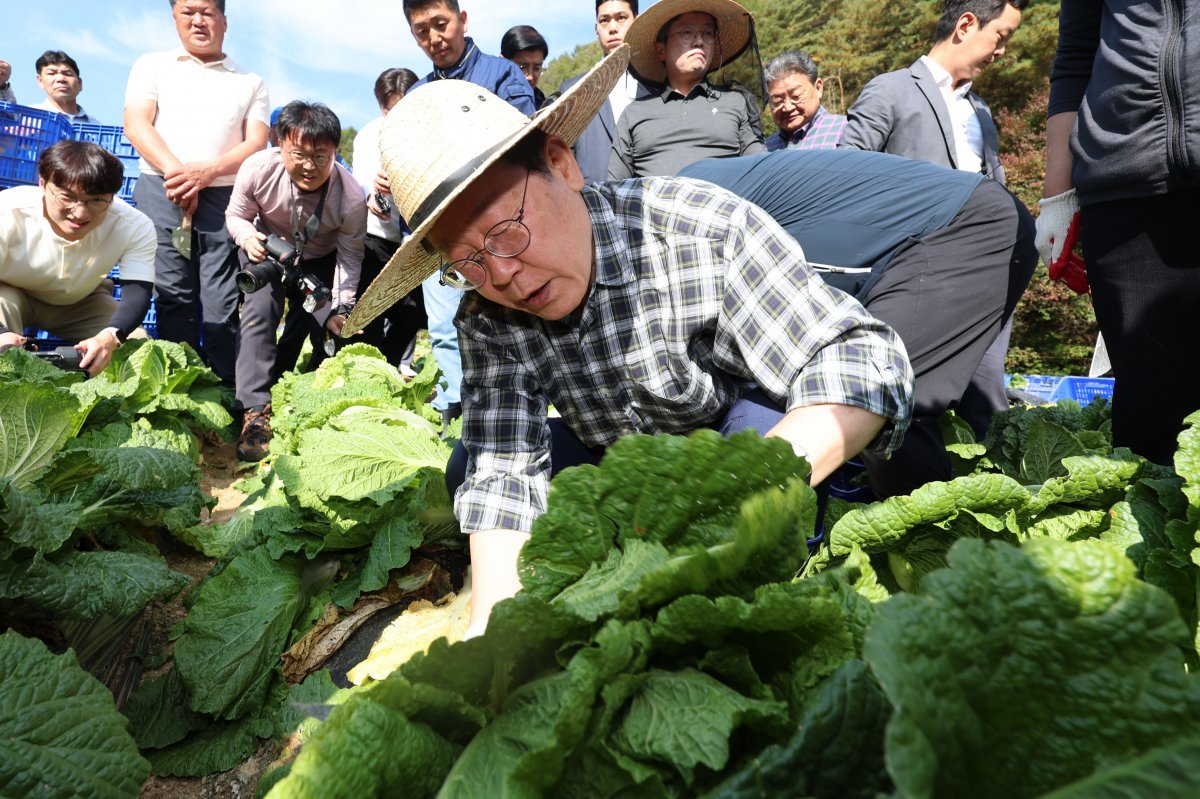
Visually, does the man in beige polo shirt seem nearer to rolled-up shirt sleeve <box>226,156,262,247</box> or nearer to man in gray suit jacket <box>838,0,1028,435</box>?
rolled-up shirt sleeve <box>226,156,262,247</box>

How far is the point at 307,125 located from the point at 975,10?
3758 millimetres

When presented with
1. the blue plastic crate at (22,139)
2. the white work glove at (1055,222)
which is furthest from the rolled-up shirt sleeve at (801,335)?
the blue plastic crate at (22,139)

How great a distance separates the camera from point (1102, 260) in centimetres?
212

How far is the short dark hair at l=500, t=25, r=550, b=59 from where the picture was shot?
6.52m

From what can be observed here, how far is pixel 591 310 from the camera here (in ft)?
6.43

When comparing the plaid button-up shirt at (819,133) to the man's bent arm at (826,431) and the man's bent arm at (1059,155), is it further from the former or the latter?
the man's bent arm at (826,431)

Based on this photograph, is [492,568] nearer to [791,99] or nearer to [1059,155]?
[1059,155]

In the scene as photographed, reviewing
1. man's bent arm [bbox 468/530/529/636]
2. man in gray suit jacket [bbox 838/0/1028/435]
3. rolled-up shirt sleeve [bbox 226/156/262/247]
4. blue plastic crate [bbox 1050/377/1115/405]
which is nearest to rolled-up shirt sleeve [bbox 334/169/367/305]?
rolled-up shirt sleeve [bbox 226/156/262/247]

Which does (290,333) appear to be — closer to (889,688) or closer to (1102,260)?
(1102,260)

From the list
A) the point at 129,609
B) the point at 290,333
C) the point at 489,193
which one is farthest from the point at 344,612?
the point at 290,333

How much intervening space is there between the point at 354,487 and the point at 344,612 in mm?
496

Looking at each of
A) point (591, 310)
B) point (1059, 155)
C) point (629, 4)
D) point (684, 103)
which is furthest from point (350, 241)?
point (1059, 155)

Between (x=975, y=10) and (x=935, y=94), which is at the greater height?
(x=975, y=10)

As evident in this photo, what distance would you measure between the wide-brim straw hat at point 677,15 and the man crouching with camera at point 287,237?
89.3 inches
